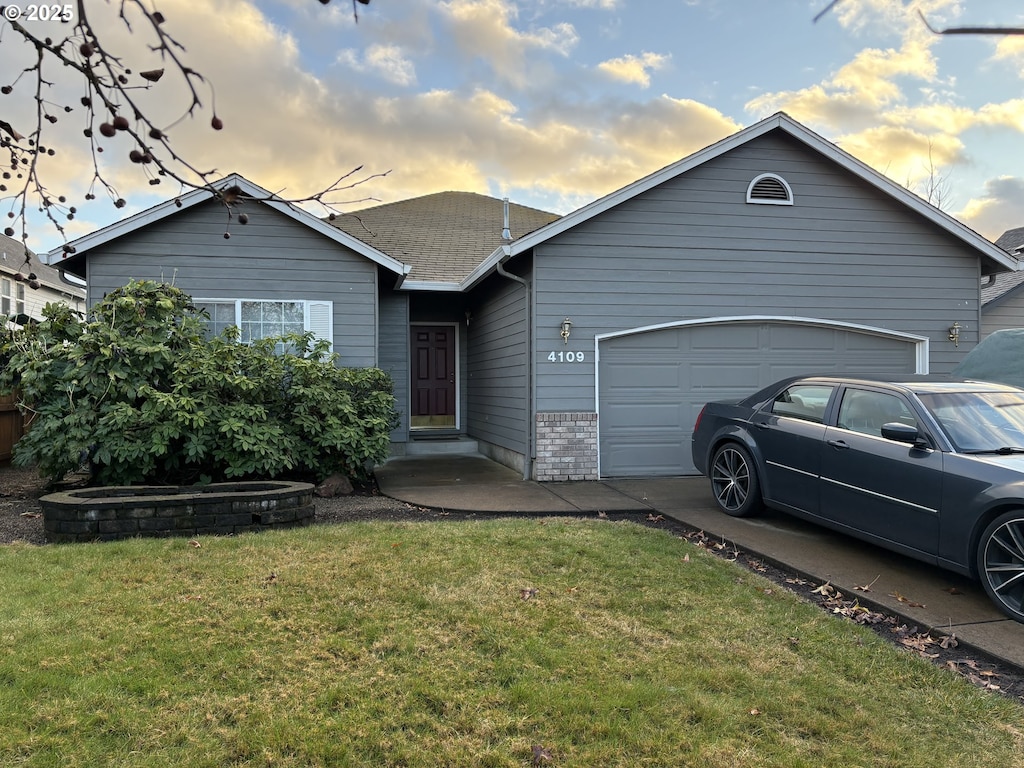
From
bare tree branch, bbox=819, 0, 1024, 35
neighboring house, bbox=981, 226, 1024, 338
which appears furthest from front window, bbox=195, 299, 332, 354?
neighboring house, bbox=981, 226, 1024, 338

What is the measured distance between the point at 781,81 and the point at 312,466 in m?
6.30

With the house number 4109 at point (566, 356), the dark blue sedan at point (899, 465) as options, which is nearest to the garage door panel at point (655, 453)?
the house number 4109 at point (566, 356)

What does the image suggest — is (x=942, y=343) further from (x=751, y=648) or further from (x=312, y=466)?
(x=312, y=466)

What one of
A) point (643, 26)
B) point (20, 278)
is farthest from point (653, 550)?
point (20, 278)

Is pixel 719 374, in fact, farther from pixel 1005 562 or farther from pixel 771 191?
pixel 1005 562

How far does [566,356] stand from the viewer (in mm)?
8875

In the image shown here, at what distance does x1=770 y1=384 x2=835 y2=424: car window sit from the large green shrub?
4642 mm

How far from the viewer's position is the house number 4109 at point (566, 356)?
884 cm

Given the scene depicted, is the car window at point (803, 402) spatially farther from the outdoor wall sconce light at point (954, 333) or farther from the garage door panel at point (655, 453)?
the outdoor wall sconce light at point (954, 333)

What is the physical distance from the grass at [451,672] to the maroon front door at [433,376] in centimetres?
820

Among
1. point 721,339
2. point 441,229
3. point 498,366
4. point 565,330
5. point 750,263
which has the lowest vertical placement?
point 498,366

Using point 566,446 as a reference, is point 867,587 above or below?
below

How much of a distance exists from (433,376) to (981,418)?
32.2ft

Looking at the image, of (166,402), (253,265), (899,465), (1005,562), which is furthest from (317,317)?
(1005,562)
